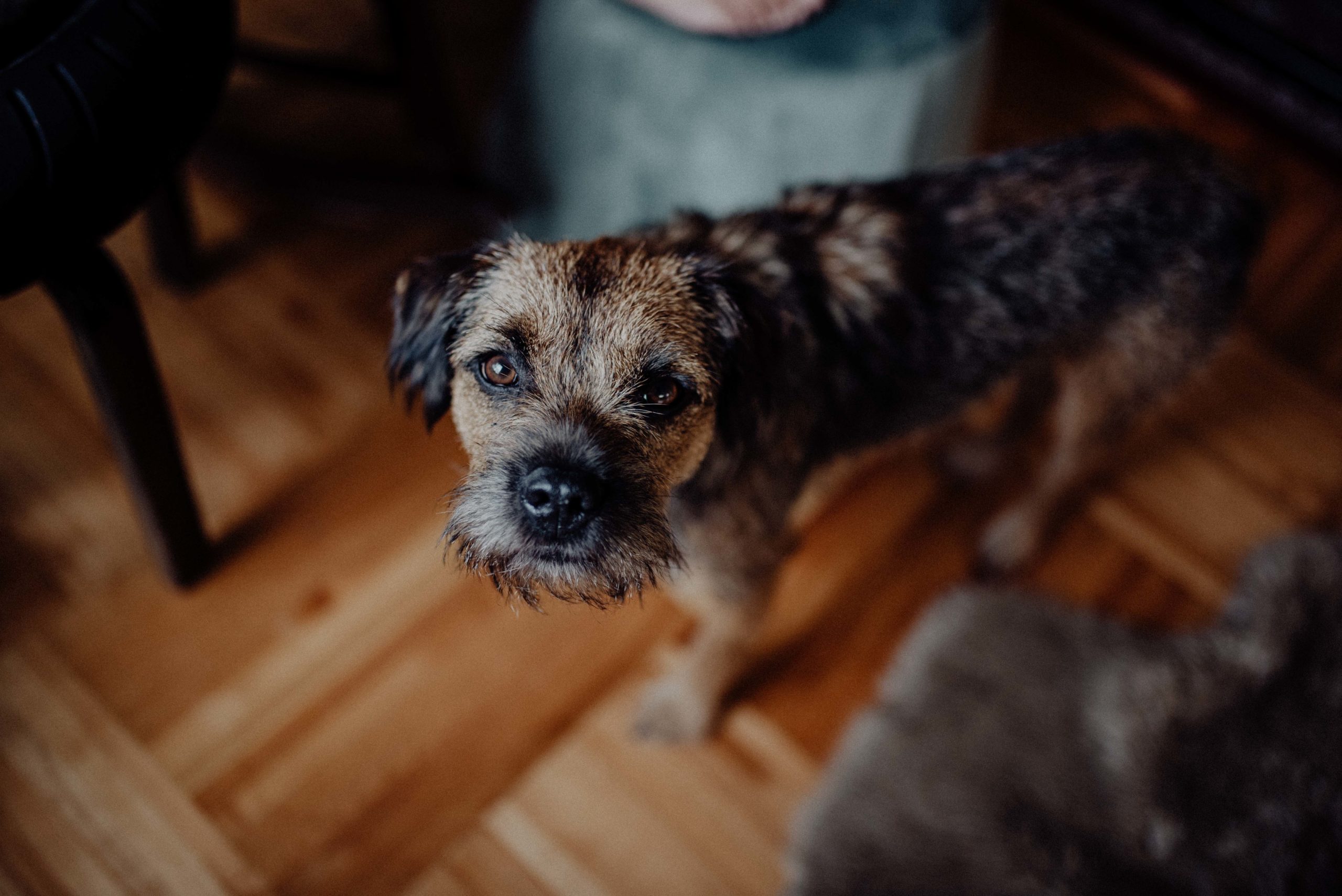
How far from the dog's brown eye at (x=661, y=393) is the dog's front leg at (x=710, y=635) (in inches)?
10.3

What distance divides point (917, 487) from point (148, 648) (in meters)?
1.69

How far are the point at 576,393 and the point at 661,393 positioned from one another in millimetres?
114

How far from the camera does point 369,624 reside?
187cm

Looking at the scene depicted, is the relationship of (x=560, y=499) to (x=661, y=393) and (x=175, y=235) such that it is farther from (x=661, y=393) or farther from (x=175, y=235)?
(x=175, y=235)

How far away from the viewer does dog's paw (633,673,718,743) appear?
1768mm

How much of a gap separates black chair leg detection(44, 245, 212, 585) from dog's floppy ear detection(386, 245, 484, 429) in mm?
406

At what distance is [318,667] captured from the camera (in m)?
1.83

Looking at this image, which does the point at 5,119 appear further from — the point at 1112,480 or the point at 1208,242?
the point at 1112,480

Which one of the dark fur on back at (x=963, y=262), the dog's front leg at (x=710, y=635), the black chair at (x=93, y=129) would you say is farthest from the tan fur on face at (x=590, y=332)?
the black chair at (x=93, y=129)

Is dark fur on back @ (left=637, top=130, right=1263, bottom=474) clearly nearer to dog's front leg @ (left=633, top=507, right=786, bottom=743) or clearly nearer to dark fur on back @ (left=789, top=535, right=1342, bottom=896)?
dog's front leg @ (left=633, top=507, right=786, bottom=743)

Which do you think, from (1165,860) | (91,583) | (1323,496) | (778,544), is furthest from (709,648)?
(1323,496)

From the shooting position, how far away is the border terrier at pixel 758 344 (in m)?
1.16

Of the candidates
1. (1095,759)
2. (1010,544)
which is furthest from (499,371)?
(1095,759)

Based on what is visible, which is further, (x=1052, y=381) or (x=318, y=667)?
(x=1052, y=381)
